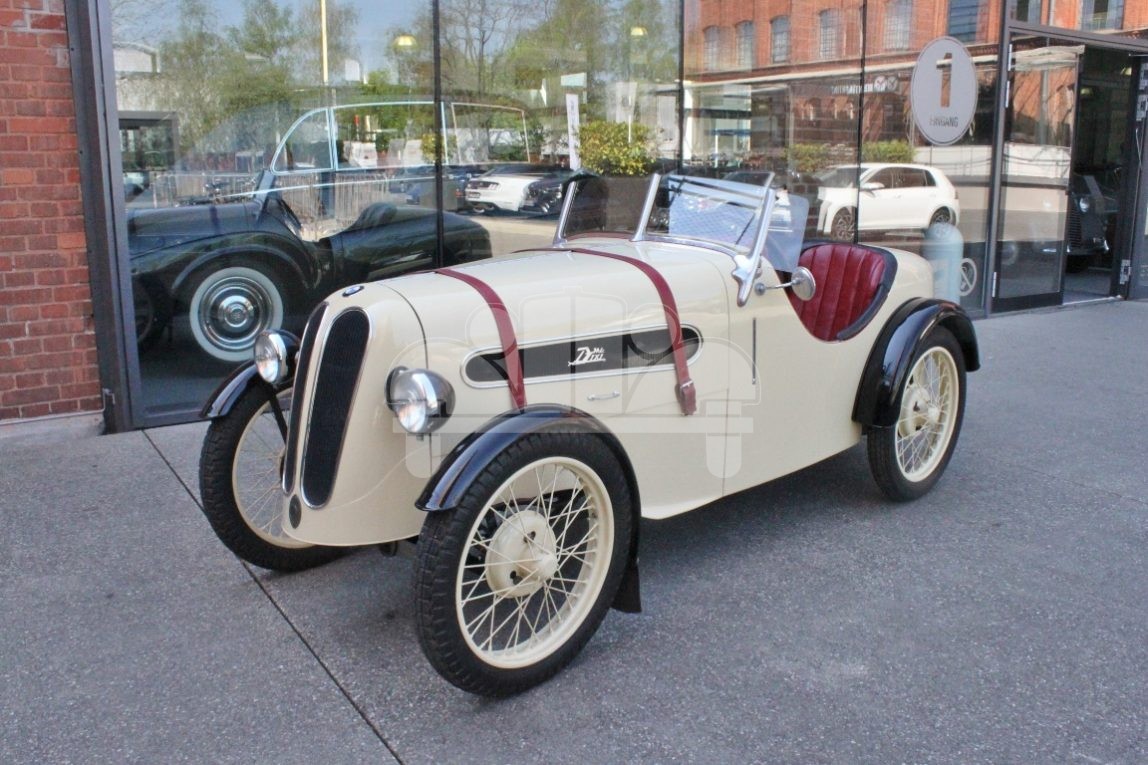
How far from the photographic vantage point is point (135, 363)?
5520 millimetres

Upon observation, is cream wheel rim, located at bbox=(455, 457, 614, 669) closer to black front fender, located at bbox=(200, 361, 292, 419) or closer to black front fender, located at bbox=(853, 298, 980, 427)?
black front fender, located at bbox=(200, 361, 292, 419)

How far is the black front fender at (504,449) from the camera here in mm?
2625

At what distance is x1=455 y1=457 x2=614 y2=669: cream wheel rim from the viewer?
286cm

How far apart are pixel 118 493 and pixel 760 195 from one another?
320cm

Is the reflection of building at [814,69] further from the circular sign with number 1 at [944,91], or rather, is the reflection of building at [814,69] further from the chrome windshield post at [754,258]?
the chrome windshield post at [754,258]

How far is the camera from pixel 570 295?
326 cm

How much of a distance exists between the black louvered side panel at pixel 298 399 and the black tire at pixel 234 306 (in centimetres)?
296

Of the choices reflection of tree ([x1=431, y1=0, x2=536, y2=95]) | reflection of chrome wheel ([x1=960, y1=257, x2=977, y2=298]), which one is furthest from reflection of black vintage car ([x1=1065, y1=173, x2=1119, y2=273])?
reflection of tree ([x1=431, y1=0, x2=536, y2=95])

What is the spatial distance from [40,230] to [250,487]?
2.62 m

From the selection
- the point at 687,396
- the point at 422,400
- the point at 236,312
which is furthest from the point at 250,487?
the point at 236,312

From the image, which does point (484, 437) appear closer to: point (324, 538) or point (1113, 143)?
point (324, 538)

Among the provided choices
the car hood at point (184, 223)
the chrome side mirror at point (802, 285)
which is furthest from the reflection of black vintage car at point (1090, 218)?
the car hood at point (184, 223)

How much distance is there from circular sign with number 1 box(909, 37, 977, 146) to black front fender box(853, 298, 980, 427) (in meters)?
5.15

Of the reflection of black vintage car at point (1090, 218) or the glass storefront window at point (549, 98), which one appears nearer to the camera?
the glass storefront window at point (549, 98)
